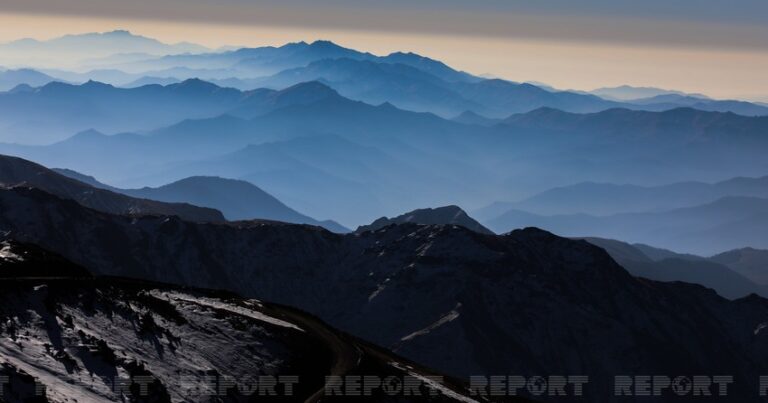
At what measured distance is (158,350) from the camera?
94.0 m

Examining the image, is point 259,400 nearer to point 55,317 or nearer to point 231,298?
point 55,317

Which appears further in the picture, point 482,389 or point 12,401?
point 482,389

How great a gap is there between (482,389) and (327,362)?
41.7m

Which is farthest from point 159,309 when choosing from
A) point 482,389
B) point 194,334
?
point 482,389

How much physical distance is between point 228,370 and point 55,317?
18208 mm

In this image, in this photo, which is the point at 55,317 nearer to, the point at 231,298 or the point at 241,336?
the point at 241,336

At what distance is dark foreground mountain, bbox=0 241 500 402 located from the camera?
80.7m

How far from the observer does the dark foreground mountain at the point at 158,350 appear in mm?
80688

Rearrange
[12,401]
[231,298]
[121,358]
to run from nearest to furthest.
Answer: [12,401], [121,358], [231,298]

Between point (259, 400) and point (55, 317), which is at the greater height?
point (55, 317)

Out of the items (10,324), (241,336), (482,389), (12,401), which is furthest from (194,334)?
(482,389)

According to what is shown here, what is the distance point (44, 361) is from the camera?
8056cm

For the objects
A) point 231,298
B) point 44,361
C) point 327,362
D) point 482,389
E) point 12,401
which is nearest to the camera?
point 12,401

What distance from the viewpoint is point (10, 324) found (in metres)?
85.4
